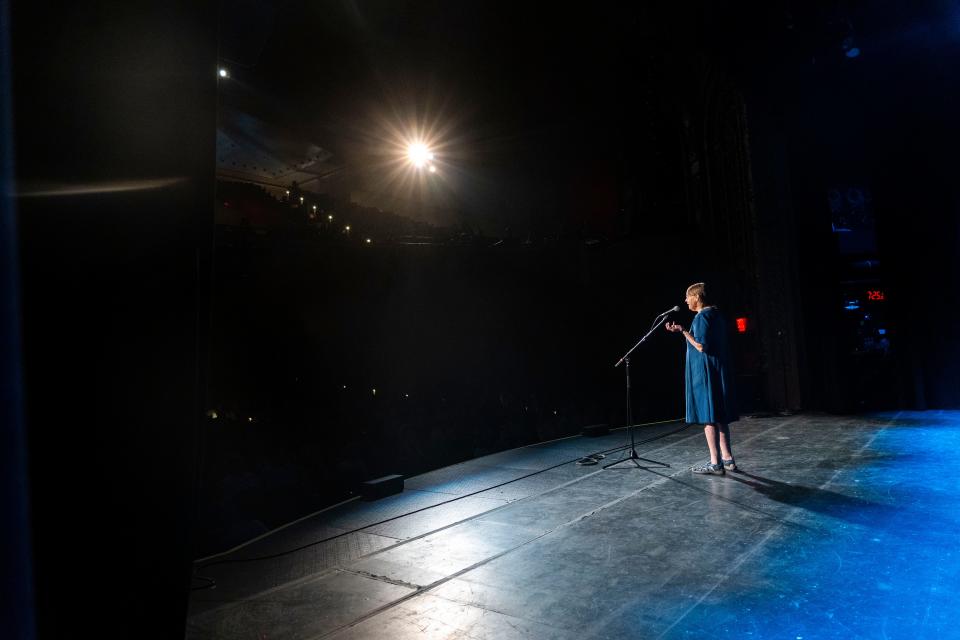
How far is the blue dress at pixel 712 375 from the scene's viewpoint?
465 centimetres

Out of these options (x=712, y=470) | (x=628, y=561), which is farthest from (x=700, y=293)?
(x=628, y=561)

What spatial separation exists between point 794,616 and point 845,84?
9384 mm

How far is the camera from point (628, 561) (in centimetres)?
292

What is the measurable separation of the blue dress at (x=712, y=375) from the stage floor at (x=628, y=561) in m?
0.57

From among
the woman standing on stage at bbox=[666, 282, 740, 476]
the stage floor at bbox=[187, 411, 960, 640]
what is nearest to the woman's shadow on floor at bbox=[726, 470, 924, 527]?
the stage floor at bbox=[187, 411, 960, 640]

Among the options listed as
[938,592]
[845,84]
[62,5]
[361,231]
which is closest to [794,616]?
[938,592]

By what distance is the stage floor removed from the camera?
2.26 meters

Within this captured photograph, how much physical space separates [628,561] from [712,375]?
2.29m

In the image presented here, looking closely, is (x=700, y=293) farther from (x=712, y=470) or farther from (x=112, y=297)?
(x=112, y=297)

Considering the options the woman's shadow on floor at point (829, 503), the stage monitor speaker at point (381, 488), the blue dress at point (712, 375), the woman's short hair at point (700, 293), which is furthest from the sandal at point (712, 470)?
the stage monitor speaker at point (381, 488)

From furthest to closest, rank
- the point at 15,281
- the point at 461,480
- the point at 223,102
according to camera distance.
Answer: the point at 223,102 → the point at 461,480 → the point at 15,281

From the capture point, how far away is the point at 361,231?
7.74 m

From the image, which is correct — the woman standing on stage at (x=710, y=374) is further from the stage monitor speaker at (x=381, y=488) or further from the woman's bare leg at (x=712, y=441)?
the stage monitor speaker at (x=381, y=488)

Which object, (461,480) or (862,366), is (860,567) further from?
(862,366)
